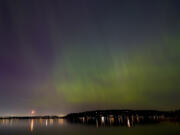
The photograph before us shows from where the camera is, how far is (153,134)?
1665 inches

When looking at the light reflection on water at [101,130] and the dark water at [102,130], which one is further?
the light reflection on water at [101,130]

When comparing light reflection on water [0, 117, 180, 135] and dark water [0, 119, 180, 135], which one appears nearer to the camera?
dark water [0, 119, 180, 135]
